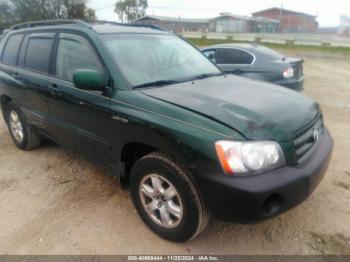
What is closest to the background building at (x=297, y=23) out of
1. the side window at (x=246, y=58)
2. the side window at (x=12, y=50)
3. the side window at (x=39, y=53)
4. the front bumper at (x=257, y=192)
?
the side window at (x=246, y=58)

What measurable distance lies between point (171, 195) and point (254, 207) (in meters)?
0.70

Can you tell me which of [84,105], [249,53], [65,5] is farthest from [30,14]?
[84,105]

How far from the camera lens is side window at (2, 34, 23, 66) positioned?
4305 millimetres

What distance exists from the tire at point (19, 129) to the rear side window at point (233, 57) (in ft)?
15.2

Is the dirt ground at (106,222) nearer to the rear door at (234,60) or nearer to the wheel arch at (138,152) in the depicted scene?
the wheel arch at (138,152)

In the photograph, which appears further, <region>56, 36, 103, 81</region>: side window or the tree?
the tree

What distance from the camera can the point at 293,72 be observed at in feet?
21.4

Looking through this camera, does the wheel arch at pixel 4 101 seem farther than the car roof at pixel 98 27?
Yes

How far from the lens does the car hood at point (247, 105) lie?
2.20m

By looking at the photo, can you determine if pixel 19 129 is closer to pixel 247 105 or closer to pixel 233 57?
pixel 247 105

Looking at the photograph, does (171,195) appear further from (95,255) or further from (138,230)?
(95,255)

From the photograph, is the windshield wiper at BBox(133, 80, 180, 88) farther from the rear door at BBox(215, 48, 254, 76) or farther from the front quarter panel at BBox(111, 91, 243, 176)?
the rear door at BBox(215, 48, 254, 76)

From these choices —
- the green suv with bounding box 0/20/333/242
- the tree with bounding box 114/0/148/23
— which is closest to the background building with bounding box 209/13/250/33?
the tree with bounding box 114/0/148/23

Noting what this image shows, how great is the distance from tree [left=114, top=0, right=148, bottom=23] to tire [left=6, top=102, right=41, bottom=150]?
2010 inches
